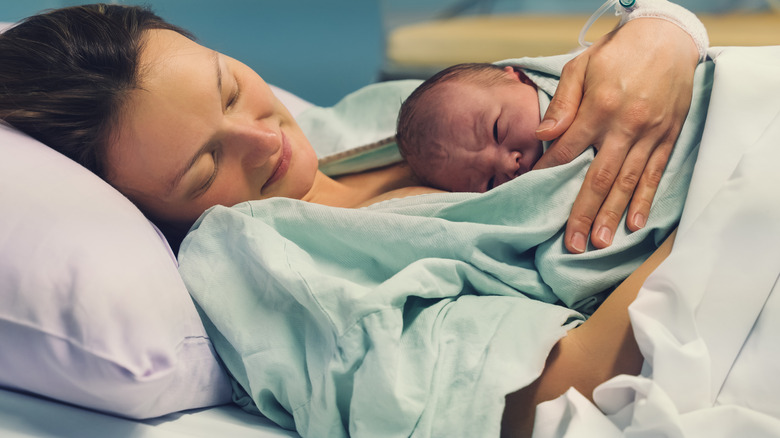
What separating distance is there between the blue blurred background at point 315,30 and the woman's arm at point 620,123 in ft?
4.91

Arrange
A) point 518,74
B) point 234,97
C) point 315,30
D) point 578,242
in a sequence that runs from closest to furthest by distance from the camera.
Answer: point 578,242 → point 234,97 → point 518,74 → point 315,30

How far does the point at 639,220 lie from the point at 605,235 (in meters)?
0.05

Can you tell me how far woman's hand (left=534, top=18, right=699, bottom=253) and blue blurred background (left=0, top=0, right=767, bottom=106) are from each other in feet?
4.92

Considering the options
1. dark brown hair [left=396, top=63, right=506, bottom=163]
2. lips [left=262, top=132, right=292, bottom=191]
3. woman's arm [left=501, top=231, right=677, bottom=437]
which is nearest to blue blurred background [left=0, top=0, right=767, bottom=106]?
dark brown hair [left=396, top=63, right=506, bottom=163]

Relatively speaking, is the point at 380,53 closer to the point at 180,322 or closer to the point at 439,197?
the point at 439,197

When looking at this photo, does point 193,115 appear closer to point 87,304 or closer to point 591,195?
point 87,304

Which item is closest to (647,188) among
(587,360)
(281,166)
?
(587,360)

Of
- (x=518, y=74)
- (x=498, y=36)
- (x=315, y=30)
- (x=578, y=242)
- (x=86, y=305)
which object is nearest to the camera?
(x=86, y=305)

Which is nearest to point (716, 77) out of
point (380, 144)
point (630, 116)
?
point (630, 116)

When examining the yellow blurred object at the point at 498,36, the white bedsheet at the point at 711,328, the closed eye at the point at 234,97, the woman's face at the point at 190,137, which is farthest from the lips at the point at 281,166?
the yellow blurred object at the point at 498,36

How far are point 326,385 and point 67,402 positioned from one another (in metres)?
0.30

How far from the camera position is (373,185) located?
125 centimetres

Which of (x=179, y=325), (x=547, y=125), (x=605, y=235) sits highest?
(x=547, y=125)

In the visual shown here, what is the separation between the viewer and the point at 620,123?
2.82 ft
